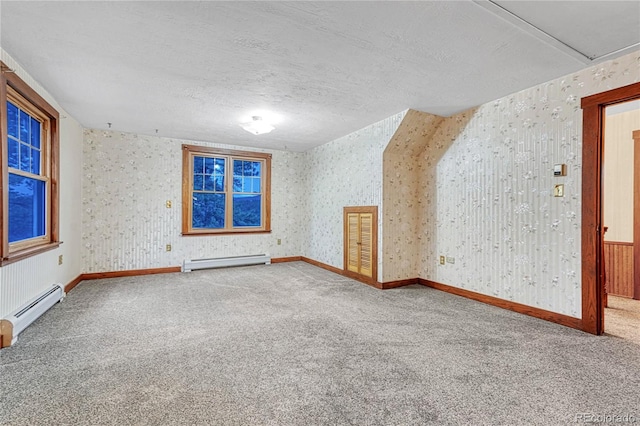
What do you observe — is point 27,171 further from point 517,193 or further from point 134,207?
point 517,193

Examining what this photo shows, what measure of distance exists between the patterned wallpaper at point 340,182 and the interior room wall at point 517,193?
790 mm

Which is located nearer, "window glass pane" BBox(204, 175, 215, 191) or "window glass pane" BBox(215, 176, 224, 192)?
"window glass pane" BBox(204, 175, 215, 191)

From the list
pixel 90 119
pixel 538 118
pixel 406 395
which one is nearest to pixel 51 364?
pixel 406 395

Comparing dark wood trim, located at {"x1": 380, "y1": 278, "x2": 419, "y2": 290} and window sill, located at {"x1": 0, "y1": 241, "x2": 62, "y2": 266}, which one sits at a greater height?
window sill, located at {"x1": 0, "y1": 241, "x2": 62, "y2": 266}

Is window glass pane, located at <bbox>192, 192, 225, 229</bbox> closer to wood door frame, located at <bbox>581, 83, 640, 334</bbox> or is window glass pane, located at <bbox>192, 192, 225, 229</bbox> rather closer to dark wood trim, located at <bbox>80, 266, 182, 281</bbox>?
dark wood trim, located at <bbox>80, 266, 182, 281</bbox>

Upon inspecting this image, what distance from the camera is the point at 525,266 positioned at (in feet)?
10.2

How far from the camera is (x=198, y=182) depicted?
5.56 metres

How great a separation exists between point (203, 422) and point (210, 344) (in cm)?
95

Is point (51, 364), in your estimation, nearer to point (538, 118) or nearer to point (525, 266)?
point (525, 266)

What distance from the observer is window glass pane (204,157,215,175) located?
5629 millimetres

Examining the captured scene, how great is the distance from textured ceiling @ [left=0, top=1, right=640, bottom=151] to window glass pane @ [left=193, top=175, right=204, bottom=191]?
6.31 feet

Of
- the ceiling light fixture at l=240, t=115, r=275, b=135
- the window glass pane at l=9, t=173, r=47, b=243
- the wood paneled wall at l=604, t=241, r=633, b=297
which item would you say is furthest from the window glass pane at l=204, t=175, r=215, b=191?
the wood paneled wall at l=604, t=241, r=633, b=297

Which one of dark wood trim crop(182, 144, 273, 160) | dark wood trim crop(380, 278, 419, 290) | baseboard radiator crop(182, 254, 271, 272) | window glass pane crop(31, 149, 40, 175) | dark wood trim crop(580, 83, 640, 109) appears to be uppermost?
dark wood trim crop(182, 144, 273, 160)

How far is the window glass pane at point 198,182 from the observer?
217 inches
